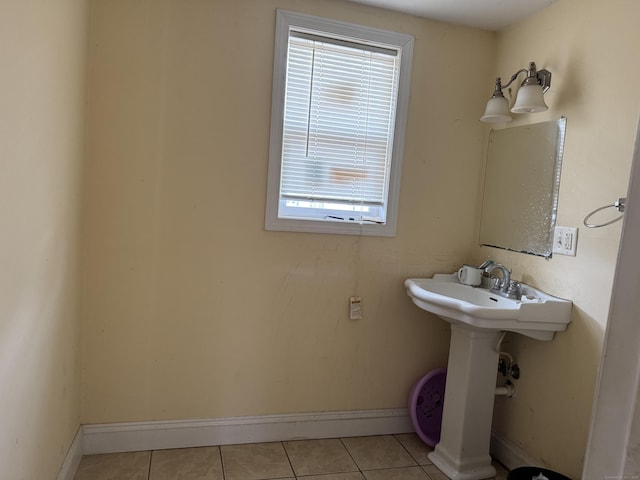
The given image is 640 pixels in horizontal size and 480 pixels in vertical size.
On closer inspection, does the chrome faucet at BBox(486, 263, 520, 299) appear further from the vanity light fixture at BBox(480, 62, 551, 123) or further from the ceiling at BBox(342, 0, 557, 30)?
the ceiling at BBox(342, 0, 557, 30)

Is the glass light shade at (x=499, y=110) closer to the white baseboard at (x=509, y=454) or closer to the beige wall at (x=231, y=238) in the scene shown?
the beige wall at (x=231, y=238)

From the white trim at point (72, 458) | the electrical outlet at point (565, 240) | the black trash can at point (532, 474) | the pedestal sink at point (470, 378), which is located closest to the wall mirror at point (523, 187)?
the electrical outlet at point (565, 240)

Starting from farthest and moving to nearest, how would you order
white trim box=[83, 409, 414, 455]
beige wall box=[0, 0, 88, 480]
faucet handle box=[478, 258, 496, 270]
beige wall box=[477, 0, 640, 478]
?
faucet handle box=[478, 258, 496, 270]
white trim box=[83, 409, 414, 455]
beige wall box=[477, 0, 640, 478]
beige wall box=[0, 0, 88, 480]

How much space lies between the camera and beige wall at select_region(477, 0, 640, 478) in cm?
170

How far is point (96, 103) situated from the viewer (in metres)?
1.94

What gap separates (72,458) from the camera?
6.27 feet

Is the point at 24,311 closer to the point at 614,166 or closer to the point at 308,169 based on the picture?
the point at 308,169

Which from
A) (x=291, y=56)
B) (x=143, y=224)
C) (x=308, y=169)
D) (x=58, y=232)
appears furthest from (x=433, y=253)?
(x=58, y=232)

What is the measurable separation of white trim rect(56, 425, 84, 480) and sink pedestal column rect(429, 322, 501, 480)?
1666 mm

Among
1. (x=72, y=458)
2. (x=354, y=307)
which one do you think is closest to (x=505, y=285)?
(x=354, y=307)

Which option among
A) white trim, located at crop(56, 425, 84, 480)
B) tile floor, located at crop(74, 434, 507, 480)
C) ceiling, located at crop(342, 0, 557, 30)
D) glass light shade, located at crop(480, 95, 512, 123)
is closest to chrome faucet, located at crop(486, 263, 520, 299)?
glass light shade, located at crop(480, 95, 512, 123)

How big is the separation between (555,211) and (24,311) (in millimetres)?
2059

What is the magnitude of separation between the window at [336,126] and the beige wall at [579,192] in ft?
2.30

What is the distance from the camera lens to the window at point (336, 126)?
7.12 ft
